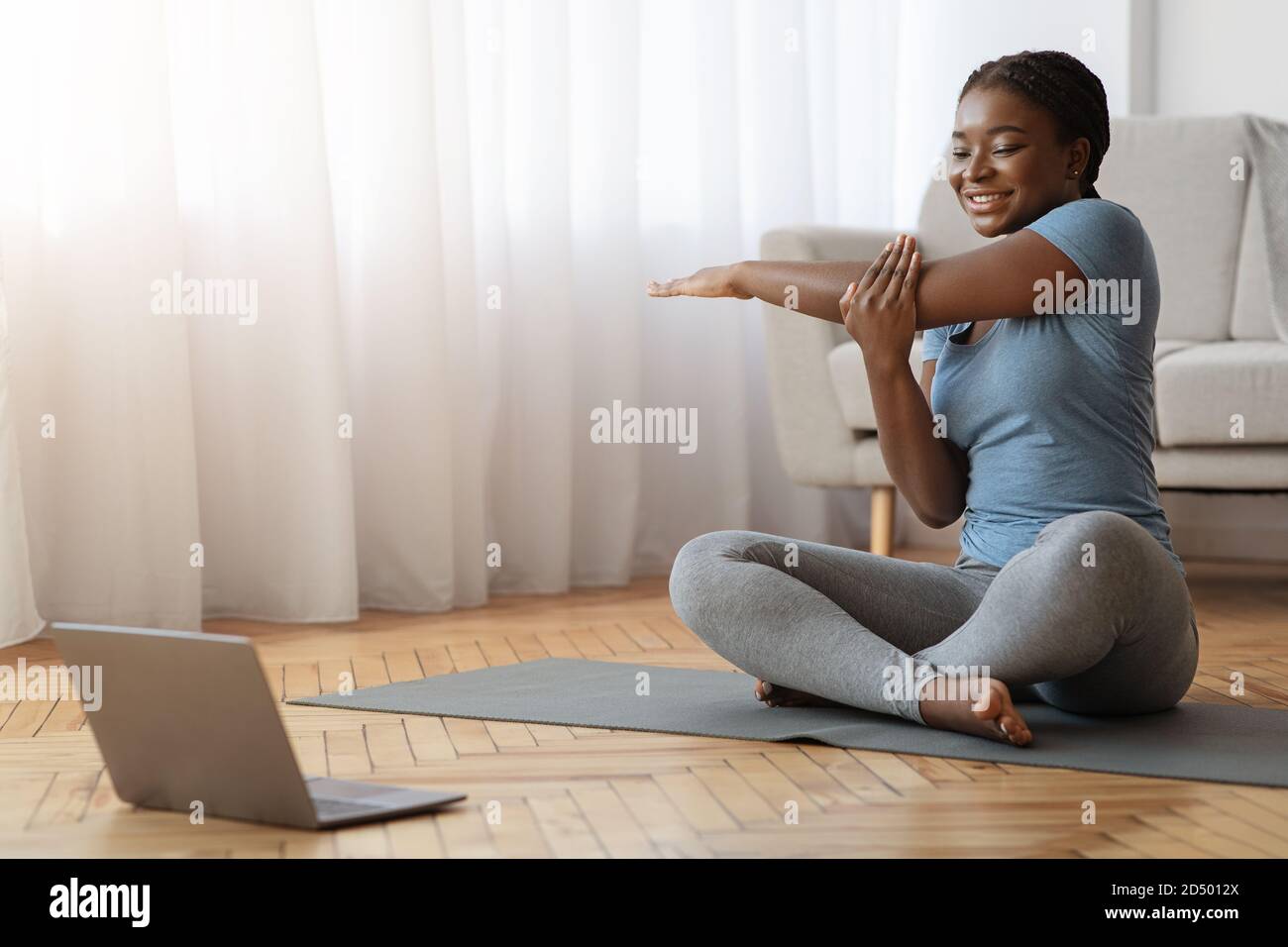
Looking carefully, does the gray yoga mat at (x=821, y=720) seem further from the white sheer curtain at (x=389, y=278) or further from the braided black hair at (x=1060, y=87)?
the white sheer curtain at (x=389, y=278)

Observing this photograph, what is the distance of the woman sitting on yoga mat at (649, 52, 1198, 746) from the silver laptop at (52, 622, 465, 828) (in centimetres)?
45

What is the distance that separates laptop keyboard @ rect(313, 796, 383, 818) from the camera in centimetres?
117

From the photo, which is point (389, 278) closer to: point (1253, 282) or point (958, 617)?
point (958, 617)

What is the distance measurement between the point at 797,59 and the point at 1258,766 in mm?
A: 2329

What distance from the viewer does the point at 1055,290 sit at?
1.49 meters

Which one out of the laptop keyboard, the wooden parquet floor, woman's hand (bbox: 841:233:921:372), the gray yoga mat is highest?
woman's hand (bbox: 841:233:921:372)

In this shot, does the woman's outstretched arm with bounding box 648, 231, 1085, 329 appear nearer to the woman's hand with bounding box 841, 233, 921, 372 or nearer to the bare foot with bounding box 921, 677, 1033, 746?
the woman's hand with bounding box 841, 233, 921, 372

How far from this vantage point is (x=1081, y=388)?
151cm

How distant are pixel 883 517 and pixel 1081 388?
1408 mm

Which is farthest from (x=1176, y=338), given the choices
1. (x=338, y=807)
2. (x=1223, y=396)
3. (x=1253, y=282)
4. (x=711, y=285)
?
(x=338, y=807)

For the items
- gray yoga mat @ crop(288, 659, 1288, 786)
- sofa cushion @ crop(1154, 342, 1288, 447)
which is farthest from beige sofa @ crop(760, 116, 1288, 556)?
gray yoga mat @ crop(288, 659, 1288, 786)

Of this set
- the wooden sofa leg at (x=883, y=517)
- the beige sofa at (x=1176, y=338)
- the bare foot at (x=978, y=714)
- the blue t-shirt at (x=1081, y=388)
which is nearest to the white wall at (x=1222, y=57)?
the beige sofa at (x=1176, y=338)

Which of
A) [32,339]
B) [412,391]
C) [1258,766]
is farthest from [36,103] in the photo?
[1258,766]
